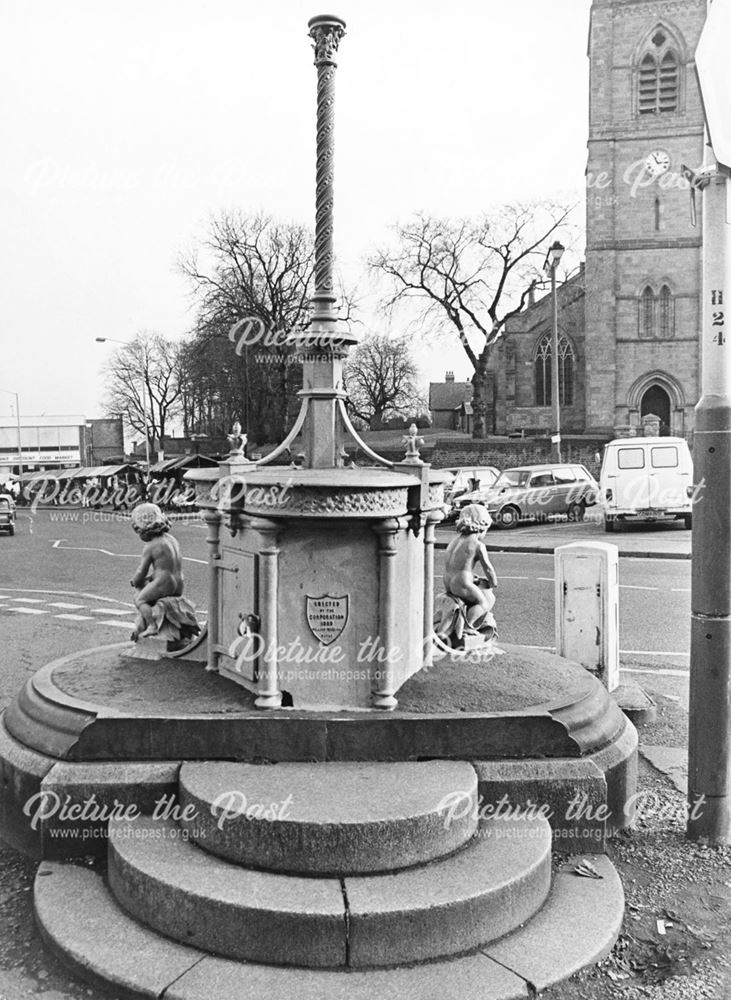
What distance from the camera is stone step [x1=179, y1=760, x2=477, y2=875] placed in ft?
14.3

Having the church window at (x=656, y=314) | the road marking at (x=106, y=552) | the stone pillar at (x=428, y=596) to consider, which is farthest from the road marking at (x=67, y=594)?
the church window at (x=656, y=314)

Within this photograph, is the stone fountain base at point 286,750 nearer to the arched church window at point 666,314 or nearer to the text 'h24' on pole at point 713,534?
the text 'h24' on pole at point 713,534

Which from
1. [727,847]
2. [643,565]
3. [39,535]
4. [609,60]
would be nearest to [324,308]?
[727,847]

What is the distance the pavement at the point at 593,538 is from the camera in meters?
18.5

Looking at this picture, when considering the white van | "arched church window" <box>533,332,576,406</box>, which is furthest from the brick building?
the white van

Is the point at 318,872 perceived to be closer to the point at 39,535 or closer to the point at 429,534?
the point at 429,534

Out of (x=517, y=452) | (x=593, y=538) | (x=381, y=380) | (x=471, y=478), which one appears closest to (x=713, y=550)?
(x=593, y=538)

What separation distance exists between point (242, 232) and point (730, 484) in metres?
46.9

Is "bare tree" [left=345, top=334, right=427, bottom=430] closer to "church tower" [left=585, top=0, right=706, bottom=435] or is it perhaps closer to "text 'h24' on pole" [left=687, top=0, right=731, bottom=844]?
"church tower" [left=585, top=0, right=706, bottom=435]

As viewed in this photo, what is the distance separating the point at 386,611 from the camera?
5.48 m

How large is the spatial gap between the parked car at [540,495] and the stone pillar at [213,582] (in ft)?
61.3

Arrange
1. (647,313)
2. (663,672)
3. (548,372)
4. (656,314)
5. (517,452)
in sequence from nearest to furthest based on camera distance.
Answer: (663,672), (517,452), (656,314), (647,313), (548,372)

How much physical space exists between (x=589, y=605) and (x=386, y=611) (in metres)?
2.51

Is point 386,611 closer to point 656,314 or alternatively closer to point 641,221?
point 656,314
